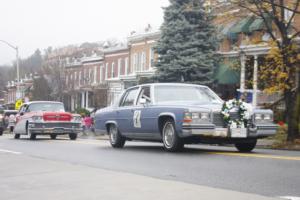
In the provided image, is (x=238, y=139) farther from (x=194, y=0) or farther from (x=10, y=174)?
(x=194, y=0)

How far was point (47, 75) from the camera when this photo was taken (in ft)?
195

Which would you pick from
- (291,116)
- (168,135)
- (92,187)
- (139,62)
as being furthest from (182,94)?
(139,62)

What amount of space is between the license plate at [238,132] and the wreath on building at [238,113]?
91 millimetres

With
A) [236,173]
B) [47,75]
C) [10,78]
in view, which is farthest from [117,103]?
[10,78]

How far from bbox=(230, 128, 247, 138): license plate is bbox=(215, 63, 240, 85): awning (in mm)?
21947

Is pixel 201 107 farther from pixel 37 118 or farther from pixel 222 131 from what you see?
pixel 37 118

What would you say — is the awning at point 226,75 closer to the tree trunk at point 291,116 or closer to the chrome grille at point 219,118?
the tree trunk at point 291,116

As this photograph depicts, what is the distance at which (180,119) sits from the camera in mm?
11867

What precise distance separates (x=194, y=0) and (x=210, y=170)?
2338 centimetres

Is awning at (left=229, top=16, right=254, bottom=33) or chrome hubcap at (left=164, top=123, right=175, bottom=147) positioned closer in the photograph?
chrome hubcap at (left=164, top=123, right=175, bottom=147)

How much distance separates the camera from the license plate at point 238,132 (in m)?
11.9

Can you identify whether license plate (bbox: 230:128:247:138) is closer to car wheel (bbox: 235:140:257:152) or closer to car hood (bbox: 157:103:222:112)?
car hood (bbox: 157:103:222:112)

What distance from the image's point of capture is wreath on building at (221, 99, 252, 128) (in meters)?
11.9

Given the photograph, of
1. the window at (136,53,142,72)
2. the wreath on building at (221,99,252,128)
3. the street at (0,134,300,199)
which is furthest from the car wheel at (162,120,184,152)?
the window at (136,53,142,72)
